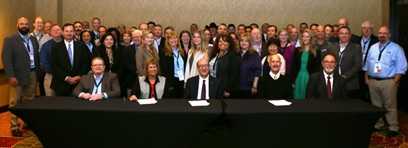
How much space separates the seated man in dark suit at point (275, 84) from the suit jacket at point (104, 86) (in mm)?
1672

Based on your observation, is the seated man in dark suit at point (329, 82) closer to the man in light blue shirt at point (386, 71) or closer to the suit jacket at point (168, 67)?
the man in light blue shirt at point (386, 71)

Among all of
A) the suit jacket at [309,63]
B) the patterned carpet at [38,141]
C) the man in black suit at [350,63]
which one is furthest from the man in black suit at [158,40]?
the man in black suit at [350,63]

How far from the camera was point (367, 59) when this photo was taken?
6566 millimetres

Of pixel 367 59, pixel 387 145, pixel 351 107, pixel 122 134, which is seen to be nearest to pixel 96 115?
pixel 122 134

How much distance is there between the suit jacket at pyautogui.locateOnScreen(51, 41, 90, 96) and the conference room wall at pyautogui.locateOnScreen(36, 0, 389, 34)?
184 inches

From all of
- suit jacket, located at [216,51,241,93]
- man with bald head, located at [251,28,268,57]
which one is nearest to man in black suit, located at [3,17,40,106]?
suit jacket, located at [216,51,241,93]

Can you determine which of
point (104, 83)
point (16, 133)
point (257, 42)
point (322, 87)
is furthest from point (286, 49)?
point (16, 133)

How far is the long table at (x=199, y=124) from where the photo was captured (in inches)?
163

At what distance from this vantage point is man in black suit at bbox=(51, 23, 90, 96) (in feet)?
20.0

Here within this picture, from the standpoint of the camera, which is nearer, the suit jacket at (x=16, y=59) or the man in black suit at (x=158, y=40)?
the suit jacket at (x=16, y=59)

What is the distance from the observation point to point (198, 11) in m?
10.8

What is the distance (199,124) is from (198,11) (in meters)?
6.85

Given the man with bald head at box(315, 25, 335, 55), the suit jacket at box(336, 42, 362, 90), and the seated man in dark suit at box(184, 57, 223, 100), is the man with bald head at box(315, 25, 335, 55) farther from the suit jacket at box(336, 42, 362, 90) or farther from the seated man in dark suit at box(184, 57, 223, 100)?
the seated man in dark suit at box(184, 57, 223, 100)

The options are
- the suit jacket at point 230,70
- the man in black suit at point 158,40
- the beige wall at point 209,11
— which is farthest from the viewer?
the beige wall at point 209,11
